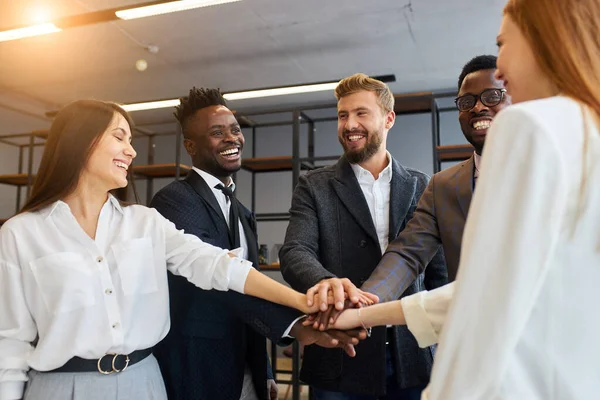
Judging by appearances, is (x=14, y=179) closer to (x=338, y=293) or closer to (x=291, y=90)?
(x=291, y=90)

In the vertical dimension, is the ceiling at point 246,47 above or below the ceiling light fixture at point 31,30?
above

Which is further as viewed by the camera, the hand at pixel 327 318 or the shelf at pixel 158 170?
the shelf at pixel 158 170

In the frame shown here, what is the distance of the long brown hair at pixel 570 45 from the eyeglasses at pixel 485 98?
95 centimetres

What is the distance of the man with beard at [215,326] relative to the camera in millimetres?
1706

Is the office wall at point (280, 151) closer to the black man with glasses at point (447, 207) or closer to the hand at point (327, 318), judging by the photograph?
the black man with glasses at point (447, 207)

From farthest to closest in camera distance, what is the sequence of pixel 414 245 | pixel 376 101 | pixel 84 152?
pixel 376 101, pixel 414 245, pixel 84 152


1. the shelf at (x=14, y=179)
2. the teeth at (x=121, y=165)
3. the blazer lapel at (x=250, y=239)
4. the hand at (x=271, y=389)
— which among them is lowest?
the hand at (x=271, y=389)

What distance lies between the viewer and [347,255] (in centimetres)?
193

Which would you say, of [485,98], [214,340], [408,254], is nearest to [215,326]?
[214,340]

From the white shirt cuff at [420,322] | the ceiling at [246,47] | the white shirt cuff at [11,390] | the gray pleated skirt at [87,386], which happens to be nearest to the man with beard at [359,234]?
the white shirt cuff at [420,322]

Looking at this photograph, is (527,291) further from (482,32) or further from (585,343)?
(482,32)

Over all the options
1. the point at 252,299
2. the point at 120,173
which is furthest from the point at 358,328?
the point at 120,173

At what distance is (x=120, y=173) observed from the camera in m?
1.66

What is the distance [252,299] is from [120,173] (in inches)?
23.6
